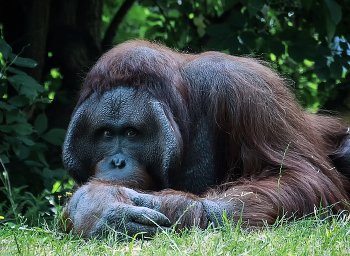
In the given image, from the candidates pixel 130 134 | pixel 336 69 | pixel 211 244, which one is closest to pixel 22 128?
pixel 130 134

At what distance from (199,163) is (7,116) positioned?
1.68 m

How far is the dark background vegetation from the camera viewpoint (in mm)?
4590

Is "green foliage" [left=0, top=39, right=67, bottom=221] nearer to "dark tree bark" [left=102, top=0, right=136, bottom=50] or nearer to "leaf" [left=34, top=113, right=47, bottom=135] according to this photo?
"leaf" [left=34, top=113, right=47, bottom=135]

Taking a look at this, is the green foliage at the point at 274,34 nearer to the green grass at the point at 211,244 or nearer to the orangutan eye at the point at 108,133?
the orangutan eye at the point at 108,133

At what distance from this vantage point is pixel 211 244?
8.03 feet

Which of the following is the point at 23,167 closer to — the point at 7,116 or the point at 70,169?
the point at 7,116

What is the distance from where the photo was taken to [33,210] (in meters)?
4.39

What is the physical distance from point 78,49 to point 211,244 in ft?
12.1

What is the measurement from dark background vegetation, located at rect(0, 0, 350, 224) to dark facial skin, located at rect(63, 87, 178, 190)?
42.7 inches

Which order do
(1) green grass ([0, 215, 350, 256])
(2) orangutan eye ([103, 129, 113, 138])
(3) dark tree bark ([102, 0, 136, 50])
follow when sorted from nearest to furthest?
(1) green grass ([0, 215, 350, 256]) → (2) orangutan eye ([103, 129, 113, 138]) → (3) dark tree bark ([102, 0, 136, 50])

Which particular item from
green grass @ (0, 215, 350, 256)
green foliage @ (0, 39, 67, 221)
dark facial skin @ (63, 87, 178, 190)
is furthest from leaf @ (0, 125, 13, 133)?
green grass @ (0, 215, 350, 256)

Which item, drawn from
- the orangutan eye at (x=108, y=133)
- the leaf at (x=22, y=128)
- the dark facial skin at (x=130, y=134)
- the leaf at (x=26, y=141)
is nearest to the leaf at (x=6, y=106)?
the leaf at (x=22, y=128)

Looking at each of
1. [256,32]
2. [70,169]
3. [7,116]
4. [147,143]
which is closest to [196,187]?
[147,143]

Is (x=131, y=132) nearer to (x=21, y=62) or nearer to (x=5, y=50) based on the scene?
(x=21, y=62)
